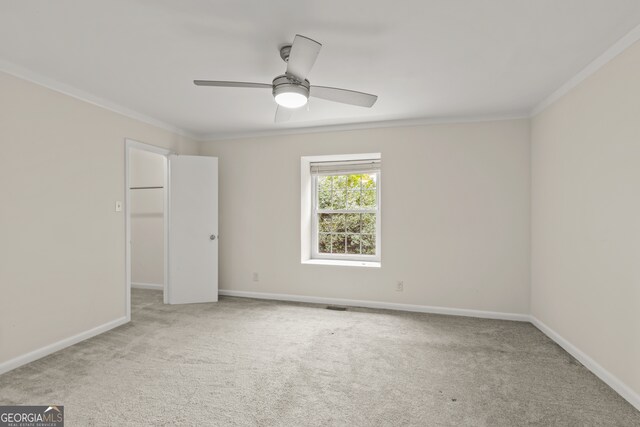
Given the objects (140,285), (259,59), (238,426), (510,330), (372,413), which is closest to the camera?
(238,426)

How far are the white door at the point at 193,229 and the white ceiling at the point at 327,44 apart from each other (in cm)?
124

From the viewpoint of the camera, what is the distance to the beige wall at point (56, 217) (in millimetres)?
2502

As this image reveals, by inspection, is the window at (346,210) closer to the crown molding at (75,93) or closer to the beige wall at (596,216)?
the beige wall at (596,216)

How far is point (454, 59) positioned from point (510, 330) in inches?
107

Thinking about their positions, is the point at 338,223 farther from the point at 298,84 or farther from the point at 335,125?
the point at 298,84

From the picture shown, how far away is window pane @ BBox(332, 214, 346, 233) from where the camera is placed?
4.67 m

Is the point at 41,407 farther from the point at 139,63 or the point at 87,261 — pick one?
the point at 139,63

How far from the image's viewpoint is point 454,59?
239 cm

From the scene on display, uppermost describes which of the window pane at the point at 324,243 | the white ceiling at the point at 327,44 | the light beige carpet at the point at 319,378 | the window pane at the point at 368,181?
the white ceiling at the point at 327,44

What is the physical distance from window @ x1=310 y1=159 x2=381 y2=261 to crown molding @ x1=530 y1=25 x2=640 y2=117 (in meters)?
1.95

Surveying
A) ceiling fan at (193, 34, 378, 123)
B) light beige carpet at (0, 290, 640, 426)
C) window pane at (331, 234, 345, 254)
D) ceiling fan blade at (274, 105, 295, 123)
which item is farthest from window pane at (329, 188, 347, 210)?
ceiling fan at (193, 34, 378, 123)

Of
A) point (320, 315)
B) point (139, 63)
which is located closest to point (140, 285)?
point (320, 315)

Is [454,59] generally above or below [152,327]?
above

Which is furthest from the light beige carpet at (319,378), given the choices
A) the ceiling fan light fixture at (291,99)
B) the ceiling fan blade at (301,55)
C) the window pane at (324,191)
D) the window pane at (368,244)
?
the ceiling fan blade at (301,55)
